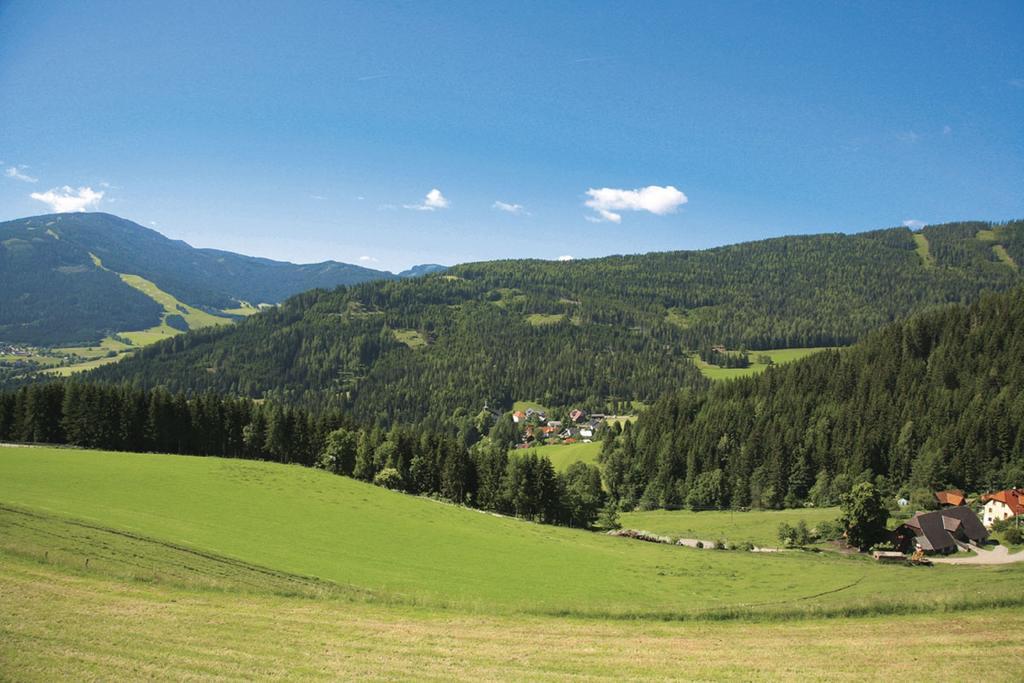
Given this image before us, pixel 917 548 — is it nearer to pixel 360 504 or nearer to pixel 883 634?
pixel 883 634

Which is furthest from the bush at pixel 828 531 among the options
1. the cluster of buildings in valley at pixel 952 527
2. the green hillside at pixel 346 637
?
the green hillside at pixel 346 637

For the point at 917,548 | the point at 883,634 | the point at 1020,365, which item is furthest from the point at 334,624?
the point at 1020,365

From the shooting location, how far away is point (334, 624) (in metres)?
22.1

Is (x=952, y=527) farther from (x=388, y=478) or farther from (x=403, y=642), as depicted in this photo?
(x=388, y=478)

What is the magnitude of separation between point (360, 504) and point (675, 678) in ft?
148

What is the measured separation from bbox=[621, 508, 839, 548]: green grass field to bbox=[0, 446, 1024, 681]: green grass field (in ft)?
59.8

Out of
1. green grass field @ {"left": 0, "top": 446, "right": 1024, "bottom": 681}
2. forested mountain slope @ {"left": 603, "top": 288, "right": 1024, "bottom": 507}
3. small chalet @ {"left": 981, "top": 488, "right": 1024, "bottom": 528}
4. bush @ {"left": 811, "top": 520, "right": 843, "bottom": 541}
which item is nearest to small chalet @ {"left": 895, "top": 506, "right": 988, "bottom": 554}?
small chalet @ {"left": 981, "top": 488, "right": 1024, "bottom": 528}

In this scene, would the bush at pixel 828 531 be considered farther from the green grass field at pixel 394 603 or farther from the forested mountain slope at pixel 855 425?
the forested mountain slope at pixel 855 425

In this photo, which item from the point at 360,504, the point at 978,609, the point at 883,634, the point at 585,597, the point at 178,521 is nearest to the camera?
the point at 883,634

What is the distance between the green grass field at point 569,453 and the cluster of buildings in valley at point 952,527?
63319 millimetres

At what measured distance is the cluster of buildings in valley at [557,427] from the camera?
163m

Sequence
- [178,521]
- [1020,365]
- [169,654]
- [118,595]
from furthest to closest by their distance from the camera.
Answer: [1020,365]
[178,521]
[118,595]
[169,654]

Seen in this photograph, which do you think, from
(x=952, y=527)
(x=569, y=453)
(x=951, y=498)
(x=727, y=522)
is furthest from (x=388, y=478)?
(x=951, y=498)

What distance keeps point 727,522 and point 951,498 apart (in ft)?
97.2
